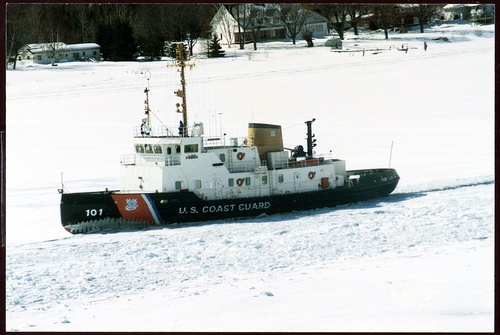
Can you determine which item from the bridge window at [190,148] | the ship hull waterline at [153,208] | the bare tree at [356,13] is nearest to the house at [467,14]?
the bare tree at [356,13]

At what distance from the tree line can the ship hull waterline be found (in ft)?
48.6

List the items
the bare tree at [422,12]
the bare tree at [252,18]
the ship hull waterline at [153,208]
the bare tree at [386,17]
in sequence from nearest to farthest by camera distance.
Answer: the ship hull waterline at [153,208] < the bare tree at [252,18] < the bare tree at [386,17] < the bare tree at [422,12]

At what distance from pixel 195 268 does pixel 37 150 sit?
15843mm

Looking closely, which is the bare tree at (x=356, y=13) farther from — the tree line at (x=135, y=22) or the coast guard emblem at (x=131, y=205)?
the coast guard emblem at (x=131, y=205)

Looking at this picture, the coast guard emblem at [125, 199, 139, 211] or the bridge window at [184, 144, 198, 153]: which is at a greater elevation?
the bridge window at [184, 144, 198, 153]

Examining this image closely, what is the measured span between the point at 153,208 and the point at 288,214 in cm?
448

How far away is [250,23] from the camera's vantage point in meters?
43.4

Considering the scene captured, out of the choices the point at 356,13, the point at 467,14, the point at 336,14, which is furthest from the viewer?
the point at 467,14

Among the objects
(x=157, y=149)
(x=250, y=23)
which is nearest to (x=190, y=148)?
(x=157, y=149)

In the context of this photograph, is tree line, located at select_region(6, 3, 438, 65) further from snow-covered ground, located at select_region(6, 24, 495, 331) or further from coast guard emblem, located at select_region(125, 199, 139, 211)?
coast guard emblem, located at select_region(125, 199, 139, 211)

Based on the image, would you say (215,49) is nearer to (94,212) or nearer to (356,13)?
(356,13)

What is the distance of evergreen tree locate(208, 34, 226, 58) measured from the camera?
44.5m

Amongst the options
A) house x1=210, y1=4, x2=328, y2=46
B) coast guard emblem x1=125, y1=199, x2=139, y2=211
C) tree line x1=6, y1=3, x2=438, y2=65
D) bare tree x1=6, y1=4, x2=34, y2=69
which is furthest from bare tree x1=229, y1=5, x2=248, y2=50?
coast guard emblem x1=125, y1=199, x2=139, y2=211

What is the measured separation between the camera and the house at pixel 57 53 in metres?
50.3
